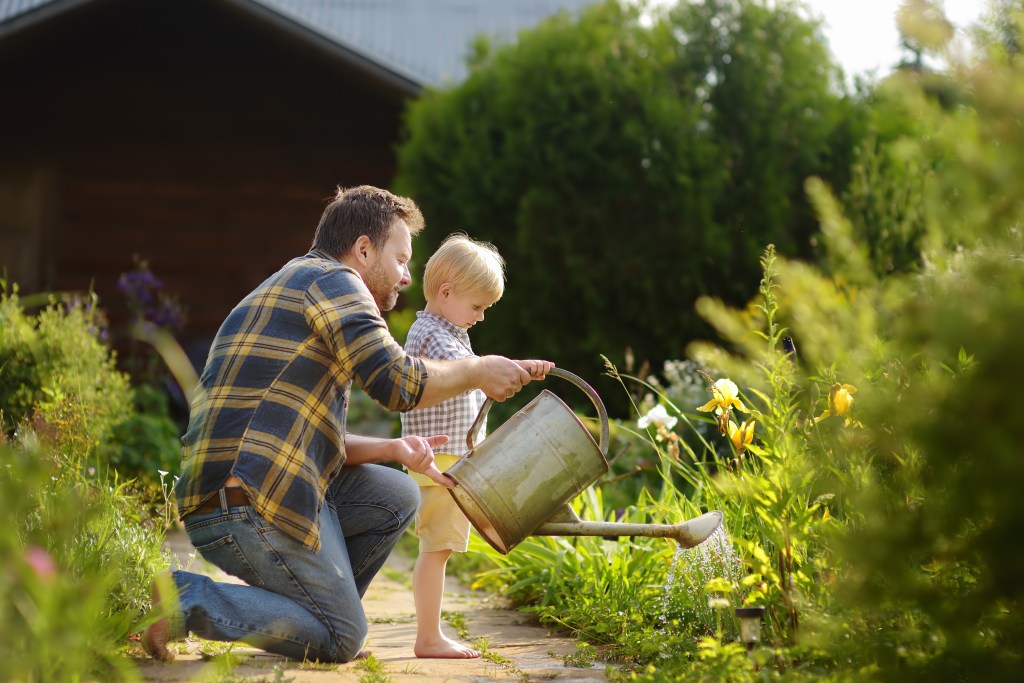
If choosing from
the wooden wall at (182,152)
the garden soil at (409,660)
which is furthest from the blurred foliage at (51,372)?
the wooden wall at (182,152)

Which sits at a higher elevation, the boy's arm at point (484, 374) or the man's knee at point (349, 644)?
the boy's arm at point (484, 374)

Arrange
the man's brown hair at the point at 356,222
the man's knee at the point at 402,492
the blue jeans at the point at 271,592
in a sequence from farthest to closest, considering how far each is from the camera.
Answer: the man's knee at the point at 402,492
the man's brown hair at the point at 356,222
the blue jeans at the point at 271,592

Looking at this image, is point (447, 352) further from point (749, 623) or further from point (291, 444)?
point (749, 623)

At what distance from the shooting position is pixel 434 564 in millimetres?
3090

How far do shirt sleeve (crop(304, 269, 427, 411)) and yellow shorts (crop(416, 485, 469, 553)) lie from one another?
1.74ft

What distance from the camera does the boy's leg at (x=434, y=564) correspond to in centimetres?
291

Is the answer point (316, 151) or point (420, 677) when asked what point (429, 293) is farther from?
point (316, 151)

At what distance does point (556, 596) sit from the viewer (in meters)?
3.56

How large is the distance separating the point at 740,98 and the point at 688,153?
0.59m

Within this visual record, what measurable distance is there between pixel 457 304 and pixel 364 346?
648 millimetres

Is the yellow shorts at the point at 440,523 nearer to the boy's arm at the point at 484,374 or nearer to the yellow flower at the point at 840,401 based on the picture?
the boy's arm at the point at 484,374

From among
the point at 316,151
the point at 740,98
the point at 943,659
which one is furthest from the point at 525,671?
the point at 316,151

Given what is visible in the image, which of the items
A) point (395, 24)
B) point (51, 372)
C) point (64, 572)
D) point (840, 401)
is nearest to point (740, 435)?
point (840, 401)

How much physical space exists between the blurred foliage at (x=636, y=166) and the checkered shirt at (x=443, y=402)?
3191 mm
